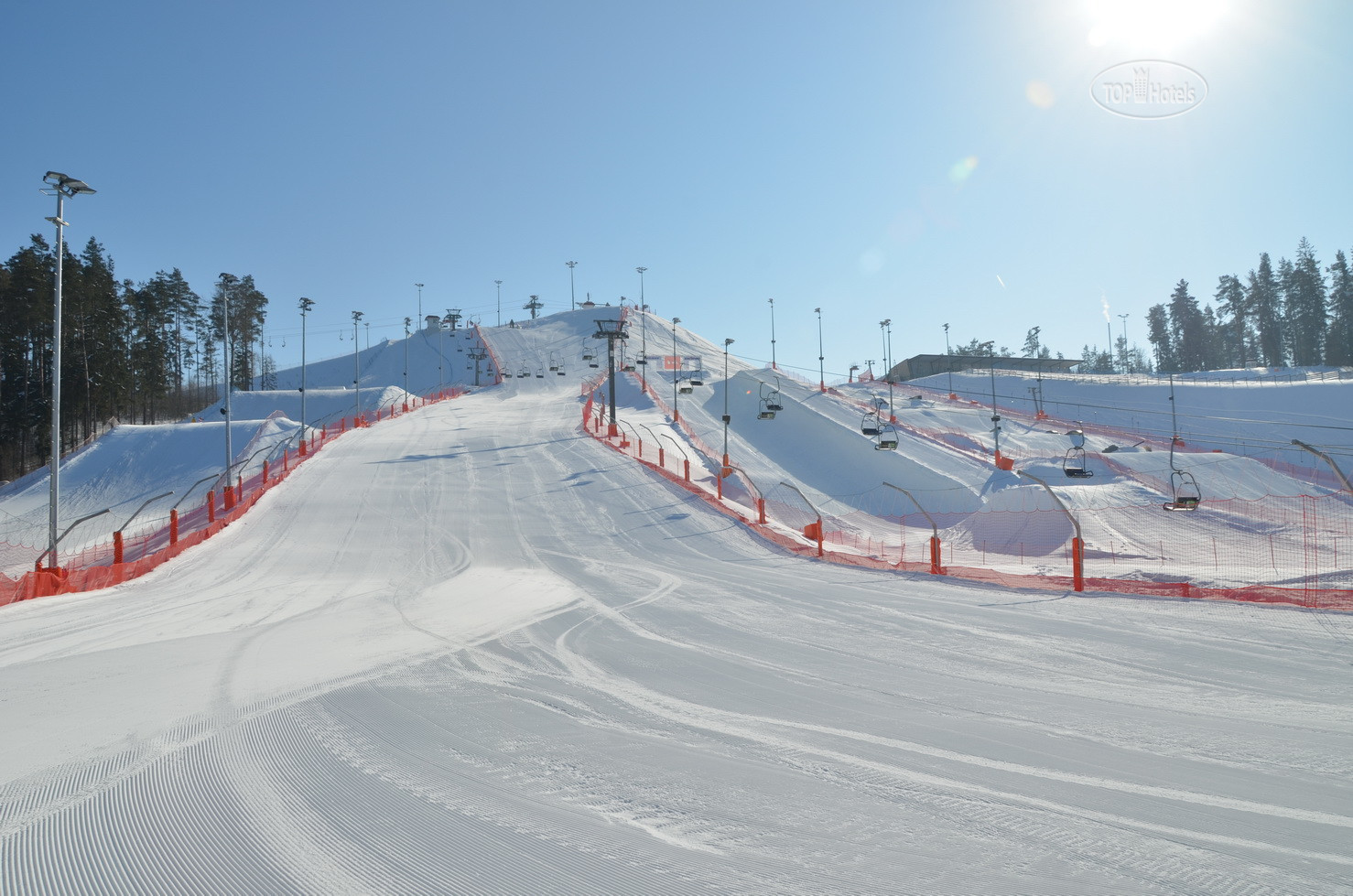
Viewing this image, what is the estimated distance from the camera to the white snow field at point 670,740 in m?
3.64

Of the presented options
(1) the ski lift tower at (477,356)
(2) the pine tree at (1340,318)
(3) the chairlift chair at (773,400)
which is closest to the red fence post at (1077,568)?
(3) the chairlift chair at (773,400)

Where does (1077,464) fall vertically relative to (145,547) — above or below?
above

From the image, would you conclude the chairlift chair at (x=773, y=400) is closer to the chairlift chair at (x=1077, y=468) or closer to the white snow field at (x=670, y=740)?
the chairlift chair at (x=1077, y=468)

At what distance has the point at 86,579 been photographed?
13125 mm

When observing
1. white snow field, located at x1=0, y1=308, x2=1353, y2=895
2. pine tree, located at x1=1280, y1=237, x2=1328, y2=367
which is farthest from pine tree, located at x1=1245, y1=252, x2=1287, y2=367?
white snow field, located at x1=0, y1=308, x2=1353, y2=895

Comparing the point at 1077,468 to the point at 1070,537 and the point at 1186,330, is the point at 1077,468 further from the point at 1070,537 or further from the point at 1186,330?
the point at 1186,330

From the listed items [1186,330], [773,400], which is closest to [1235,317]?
[1186,330]

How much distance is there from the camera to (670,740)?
544cm

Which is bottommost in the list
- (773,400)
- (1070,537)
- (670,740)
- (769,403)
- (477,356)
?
(1070,537)

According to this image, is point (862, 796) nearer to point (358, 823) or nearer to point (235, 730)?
point (358, 823)

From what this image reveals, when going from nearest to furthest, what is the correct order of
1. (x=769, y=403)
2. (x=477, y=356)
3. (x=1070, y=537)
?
(x=1070, y=537)
(x=769, y=403)
(x=477, y=356)

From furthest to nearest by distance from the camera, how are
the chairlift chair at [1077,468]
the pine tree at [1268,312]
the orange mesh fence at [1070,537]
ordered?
the pine tree at [1268,312] < the chairlift chair at [1077,468] < the orange mesh fence at [1070,537]

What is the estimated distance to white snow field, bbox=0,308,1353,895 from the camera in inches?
143

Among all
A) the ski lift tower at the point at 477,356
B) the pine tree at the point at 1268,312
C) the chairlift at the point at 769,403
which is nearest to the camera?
the chairlift at the point at 769,403
